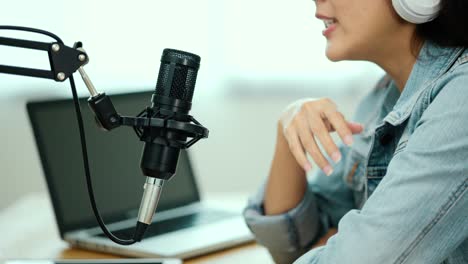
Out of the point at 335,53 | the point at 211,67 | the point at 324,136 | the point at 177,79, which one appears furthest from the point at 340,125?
the point at 211,67

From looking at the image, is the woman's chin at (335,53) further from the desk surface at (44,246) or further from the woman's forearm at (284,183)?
the desk surface at (44,246)

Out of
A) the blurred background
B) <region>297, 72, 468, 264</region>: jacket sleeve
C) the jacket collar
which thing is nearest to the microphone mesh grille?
<region>297, 72, 468, 264</region>: jacket sleeve

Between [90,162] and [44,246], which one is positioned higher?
[90,162]

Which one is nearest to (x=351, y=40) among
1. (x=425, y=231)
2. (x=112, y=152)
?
(x=425, y=231)

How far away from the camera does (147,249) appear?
1302 millimetres

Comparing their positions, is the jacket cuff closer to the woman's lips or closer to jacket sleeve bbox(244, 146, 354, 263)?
jacket sleeve bbox(244, 146, 354, 263)

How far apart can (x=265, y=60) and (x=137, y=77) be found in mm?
540

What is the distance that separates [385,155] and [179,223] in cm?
51

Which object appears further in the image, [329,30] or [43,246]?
[43,246]

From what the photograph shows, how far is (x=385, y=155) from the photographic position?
1.18 meters

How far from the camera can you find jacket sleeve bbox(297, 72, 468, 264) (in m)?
0.90

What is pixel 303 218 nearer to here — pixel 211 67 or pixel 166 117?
pixel 166 117

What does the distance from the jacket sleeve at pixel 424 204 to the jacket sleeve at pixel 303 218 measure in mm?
419

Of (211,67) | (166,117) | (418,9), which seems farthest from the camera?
(211,67)
